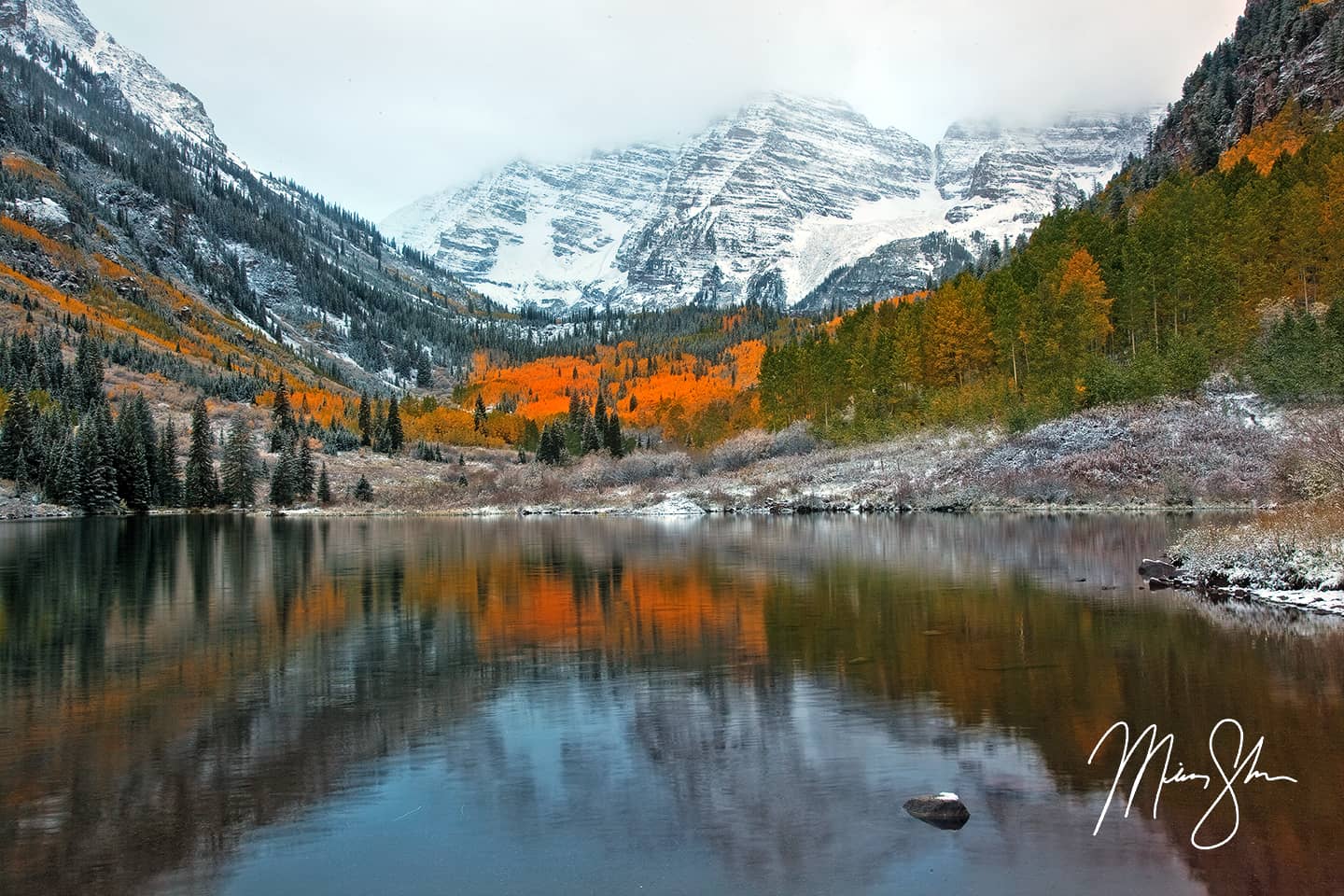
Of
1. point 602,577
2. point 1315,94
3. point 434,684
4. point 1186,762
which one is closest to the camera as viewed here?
point 1186,762

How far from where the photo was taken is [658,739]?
15000 mm

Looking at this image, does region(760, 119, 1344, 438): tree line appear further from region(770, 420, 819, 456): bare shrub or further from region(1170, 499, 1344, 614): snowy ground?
region(1170, 499, 1344, 614): snowy ground

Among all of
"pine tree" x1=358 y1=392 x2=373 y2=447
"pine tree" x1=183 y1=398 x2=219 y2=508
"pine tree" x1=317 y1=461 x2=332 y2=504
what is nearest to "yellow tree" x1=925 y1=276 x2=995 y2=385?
"pine tree" x1=317 y1=461 x2=332 y2=504

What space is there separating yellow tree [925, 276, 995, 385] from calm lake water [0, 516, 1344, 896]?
65946 millimetres

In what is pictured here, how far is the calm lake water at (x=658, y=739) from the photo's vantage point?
33.6 feet

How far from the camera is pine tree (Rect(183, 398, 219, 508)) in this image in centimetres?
12588

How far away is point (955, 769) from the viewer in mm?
13023

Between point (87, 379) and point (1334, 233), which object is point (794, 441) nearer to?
point (1334, 233)

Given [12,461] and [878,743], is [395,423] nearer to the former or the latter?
[12,461]

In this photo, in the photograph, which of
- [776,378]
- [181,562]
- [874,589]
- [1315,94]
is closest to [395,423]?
[776,378]

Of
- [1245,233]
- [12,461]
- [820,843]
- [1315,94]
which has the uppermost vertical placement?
[1315,94]

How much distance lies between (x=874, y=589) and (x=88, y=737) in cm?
2264

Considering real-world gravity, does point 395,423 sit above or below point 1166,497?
above

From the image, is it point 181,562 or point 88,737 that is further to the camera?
point 181,562
